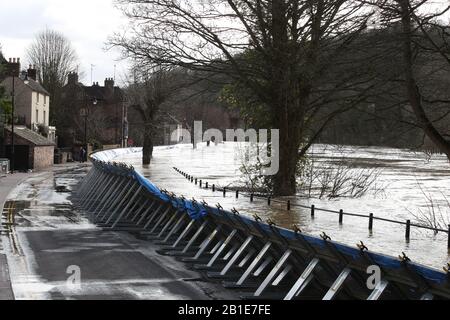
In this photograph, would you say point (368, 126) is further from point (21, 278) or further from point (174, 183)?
point (174, 183)

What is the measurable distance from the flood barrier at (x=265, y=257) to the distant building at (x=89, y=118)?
54.9 meters

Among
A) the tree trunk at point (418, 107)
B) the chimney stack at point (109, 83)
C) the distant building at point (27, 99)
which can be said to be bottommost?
the tree trunk at point (418, 107)

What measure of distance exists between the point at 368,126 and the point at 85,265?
6.34m

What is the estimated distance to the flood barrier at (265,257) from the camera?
317 inches

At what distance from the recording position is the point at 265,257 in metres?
12.0

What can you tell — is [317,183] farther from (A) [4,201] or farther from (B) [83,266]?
(B) [83,266]

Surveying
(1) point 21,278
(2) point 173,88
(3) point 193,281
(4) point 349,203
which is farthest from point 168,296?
(2) point 173,88

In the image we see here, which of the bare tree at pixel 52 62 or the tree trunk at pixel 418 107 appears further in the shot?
the bare tree at pixel 52 62

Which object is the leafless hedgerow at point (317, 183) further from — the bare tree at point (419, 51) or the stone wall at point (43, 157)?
the stone wall at point (43, 157)

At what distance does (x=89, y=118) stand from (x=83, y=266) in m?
73.8

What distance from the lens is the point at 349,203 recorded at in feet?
67.5

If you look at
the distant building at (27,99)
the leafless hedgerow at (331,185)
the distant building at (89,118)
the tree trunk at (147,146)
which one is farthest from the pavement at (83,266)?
the distant building at (89,118)

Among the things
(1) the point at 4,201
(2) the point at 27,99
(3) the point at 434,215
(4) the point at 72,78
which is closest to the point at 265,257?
(3) the point at 434,215

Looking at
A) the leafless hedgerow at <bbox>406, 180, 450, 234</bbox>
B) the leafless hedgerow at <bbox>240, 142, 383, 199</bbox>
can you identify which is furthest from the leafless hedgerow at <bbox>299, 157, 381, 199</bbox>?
the leafless hedgerow at <bbox>406, 180, 450, 234</bbox>
